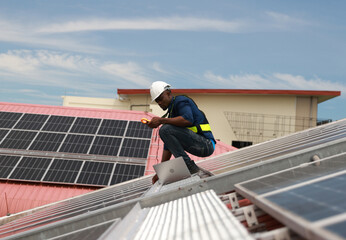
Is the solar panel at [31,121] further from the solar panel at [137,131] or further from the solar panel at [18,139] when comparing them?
the solar panel at [137,131]

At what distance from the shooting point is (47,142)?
14484 millimetres

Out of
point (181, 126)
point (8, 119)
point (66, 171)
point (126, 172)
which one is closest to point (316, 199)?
point (181, 126)

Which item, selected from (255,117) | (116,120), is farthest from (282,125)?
(116,120)

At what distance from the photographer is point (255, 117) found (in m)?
29.6

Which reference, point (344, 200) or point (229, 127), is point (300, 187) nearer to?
point (344, 200)

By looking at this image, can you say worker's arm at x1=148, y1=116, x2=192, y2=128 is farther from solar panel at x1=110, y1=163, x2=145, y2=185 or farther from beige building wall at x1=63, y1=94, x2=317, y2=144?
beige building wall at x1=63, y1=94, x2=317, y2=144

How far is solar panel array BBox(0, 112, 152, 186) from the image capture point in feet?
42.3

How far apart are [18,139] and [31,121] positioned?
4.53 ft

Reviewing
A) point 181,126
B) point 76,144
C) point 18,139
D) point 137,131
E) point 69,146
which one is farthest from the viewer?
point 137,131

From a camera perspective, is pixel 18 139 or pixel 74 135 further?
pixel 74 135

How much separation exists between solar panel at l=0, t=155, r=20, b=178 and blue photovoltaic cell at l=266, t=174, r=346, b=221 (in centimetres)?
1213

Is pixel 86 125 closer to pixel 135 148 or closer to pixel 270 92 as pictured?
pixel 135 148

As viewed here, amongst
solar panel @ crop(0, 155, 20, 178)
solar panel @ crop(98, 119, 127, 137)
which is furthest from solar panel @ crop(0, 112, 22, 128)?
solar panel @ crop(98, 119, 127, 137)

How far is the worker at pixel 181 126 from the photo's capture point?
624cm
